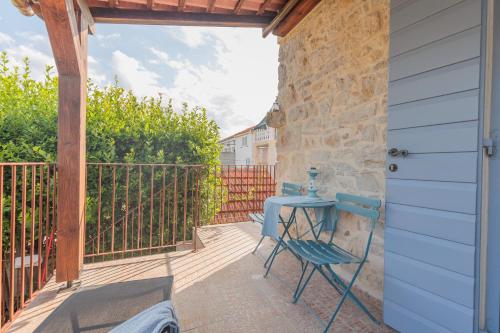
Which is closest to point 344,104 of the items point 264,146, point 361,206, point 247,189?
point 361,206

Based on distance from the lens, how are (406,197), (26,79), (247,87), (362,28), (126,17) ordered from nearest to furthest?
(406,197) → (362,28) → (126,17) → (26,79) → (247,87)

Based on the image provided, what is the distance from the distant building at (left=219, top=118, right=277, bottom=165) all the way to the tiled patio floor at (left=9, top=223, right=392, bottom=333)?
637cm

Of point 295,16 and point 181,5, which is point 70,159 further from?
point 295,16

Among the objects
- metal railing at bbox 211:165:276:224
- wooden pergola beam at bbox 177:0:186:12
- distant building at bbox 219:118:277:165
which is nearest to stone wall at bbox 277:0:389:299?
wooden pergola beam at bbox 177:0:186:12

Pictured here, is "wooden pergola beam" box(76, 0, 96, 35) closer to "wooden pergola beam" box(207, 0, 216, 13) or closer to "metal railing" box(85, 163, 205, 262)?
"wooden pergola beam" box(207, 0, 216, 13)

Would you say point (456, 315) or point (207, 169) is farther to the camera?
point (207, 169)

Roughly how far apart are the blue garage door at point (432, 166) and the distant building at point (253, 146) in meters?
7.23

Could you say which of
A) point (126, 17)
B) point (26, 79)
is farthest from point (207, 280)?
point (26, 79)

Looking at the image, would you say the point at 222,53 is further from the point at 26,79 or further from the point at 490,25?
the point at 490,25

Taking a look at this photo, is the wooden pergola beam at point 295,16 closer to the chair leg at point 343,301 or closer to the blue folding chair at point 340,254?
the blue folding chair at point 340,254

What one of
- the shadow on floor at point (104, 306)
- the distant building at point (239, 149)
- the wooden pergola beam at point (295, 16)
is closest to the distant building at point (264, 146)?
the distant building at point (239, 149)

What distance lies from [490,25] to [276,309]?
2.34 m

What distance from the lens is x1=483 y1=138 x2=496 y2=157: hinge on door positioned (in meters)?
1.32

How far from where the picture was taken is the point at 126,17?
2.90 meters
